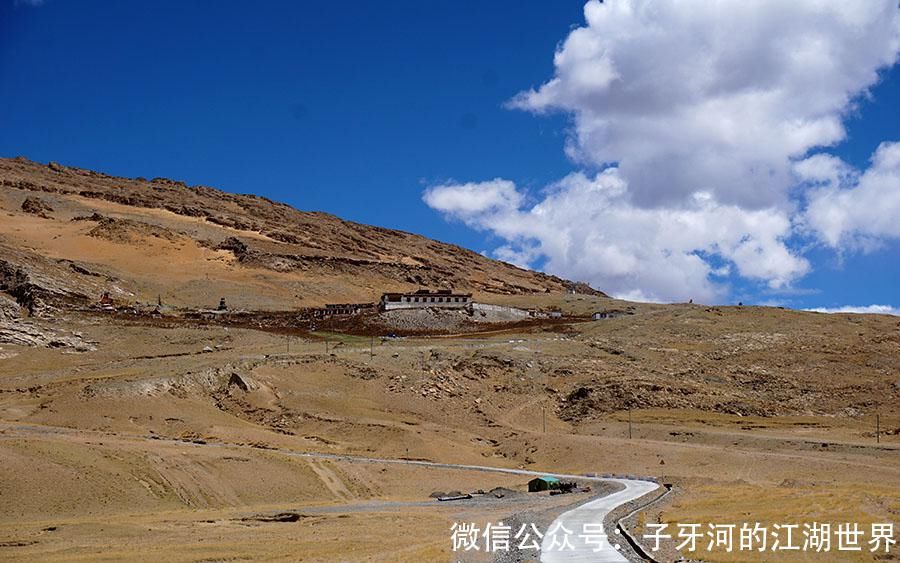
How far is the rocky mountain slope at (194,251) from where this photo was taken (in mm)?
93125

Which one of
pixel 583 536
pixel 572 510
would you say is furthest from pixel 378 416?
pixel 583 536

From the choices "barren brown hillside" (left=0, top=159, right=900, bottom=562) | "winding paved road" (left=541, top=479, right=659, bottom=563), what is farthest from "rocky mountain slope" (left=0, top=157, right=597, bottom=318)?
"winding paved road" (left=541, top=479, right=659, bottom=563)

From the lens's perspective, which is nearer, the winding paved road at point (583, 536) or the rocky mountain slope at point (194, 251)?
the winding paved road at point (583, 536)

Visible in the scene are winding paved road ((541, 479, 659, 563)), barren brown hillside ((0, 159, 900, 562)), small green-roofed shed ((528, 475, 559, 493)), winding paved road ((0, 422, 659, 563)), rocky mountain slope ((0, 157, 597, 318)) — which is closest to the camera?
winding paved road ((541, 479, 659, 563))

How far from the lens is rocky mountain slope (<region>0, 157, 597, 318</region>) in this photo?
93.1 m

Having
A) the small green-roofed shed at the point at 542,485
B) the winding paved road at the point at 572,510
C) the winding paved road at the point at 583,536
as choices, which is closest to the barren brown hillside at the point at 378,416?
the winding paved road at the point at 572,510

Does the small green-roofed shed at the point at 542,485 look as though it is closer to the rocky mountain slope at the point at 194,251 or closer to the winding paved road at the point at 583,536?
the winding paved road at the point at 583,536

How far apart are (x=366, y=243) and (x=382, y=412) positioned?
10871cm

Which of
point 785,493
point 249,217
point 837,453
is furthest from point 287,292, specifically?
point 785,493

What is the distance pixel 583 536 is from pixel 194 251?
356 feet

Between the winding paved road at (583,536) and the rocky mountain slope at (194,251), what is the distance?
56.2 metres

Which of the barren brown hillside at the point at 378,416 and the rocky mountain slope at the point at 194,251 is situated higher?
the rocky mountain slope at the point at 194,251

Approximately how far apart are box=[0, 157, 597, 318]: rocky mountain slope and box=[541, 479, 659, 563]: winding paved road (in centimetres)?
5623

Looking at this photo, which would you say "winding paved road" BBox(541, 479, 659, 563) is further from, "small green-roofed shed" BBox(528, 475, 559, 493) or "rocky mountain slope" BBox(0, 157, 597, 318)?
"rocky mountain slope" BBox(0, 157, 597, 318)
